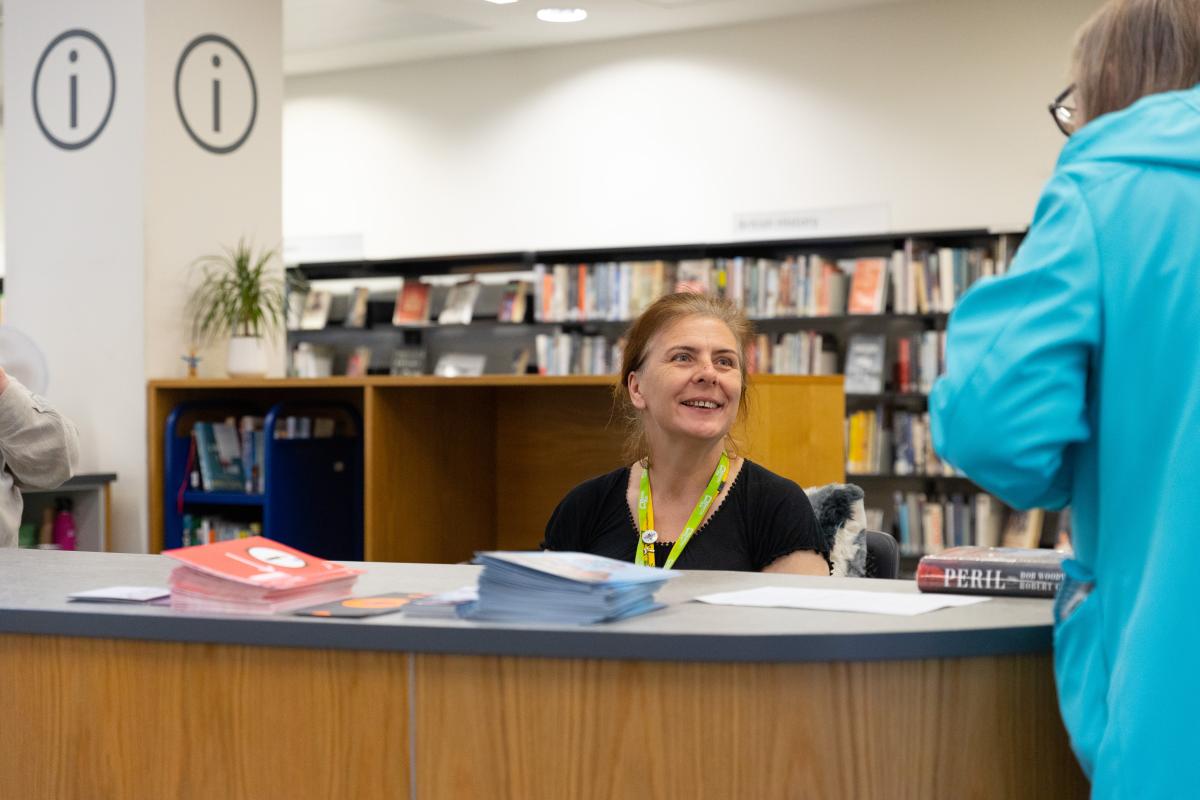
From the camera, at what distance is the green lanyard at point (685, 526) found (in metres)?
2.64

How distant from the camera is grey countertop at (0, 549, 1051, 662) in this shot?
157cm

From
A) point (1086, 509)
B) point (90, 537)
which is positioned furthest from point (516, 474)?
point (1086, 509)

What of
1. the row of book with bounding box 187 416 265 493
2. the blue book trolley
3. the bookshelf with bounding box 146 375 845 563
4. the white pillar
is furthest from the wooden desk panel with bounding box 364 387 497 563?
the white pillar

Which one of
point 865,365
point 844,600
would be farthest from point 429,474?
point 844,600

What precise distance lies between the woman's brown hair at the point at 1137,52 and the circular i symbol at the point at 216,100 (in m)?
4.39

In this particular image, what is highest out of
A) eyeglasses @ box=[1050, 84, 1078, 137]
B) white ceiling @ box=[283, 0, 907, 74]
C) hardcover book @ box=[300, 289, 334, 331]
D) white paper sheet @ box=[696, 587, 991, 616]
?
white ceiling @ box=[283, 0, 907, 74]

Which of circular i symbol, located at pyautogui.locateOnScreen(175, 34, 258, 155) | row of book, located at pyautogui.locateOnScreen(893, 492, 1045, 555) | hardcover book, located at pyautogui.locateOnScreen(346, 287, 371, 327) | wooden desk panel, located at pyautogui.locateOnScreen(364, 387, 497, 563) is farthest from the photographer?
hardcover book, located at pyautogui.locateOnScreen(346, 287, 371, 327)

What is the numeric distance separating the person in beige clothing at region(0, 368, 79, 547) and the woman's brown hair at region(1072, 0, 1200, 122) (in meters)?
2.59

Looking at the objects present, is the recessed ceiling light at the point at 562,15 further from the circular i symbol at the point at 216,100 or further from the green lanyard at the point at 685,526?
the green lanyard at the point at 685,526

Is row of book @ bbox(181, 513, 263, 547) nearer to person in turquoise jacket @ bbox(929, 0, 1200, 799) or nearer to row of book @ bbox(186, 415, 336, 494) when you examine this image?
row of book @ bbox(186, 415, 336, 494)

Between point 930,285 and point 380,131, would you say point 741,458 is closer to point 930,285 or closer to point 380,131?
point 930,285

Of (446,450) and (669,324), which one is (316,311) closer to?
(446,450)

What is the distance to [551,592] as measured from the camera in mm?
1684

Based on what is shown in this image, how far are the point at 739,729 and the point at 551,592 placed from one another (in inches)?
11.1
